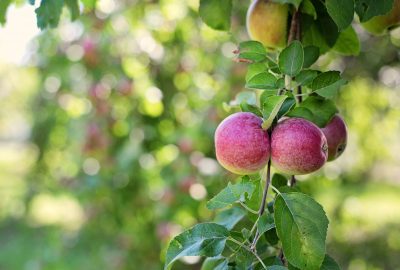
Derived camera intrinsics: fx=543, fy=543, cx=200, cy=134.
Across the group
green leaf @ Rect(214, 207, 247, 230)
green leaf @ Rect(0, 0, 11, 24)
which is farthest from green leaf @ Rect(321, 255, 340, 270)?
green leaf @ Rect(0, 0, 11, 24)

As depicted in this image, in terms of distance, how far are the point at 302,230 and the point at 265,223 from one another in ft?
0.27

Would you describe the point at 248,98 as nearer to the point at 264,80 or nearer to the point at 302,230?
the point at 264,80

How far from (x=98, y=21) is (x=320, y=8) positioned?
2160 millimetres

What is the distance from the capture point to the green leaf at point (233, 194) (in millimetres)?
855

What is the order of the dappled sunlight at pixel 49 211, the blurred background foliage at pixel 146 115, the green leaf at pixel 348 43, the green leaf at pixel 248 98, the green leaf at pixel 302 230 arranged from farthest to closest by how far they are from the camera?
the dappled sunlight at pixel 49 211
the blurred background foliage at pixel 146 115
the green leaf at pixel 348 43
the green leaf at pixel 248 98
the green leaf at pixel 302 230

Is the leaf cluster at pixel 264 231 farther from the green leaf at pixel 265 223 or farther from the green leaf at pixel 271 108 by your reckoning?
the green leaf at pixel 271 108

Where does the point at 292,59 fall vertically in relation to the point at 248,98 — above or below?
above

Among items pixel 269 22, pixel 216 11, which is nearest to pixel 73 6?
pixel 216 11

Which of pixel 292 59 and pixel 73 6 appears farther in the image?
pixel 73 6

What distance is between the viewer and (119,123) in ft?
9.51

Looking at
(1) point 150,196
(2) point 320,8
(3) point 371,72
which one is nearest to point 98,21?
(1) point 150,196

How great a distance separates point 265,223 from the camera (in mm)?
859

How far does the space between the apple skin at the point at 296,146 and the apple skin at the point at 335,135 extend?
0.58 feet

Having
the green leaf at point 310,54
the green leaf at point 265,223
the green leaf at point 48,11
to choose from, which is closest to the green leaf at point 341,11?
the green leaf at point 310,54
